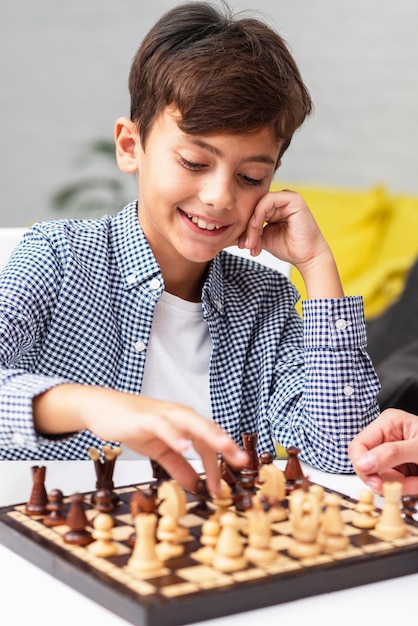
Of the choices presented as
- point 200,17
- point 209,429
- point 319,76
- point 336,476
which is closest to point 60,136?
point 319,76

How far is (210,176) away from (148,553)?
2.28 ft

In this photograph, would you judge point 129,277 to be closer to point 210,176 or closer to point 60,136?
point 210,176

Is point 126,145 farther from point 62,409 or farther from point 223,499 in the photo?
point 223,499

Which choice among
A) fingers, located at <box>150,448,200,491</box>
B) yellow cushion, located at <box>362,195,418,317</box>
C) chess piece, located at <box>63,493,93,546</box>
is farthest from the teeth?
yellow cushion, located at <box>362,195,418,317</box>

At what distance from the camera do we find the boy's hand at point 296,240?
1515mm

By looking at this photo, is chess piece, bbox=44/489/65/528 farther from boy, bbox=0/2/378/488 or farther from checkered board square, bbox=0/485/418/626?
boy, bbox=0/2/378/488

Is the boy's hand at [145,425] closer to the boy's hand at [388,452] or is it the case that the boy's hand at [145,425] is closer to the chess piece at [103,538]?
the chess piece at [103,538]

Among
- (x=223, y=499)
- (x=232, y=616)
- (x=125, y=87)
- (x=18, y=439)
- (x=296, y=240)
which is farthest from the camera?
(x=125, y=87)

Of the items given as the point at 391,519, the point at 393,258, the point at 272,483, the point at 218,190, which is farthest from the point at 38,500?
the point at 393,258

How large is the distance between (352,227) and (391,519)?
2.83 meters

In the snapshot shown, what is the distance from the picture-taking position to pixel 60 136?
14.1 feet

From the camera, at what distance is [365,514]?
0.96 m

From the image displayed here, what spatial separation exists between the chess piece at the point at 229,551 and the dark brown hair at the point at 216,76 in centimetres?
69

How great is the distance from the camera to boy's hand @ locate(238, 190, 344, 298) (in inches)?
59.6
